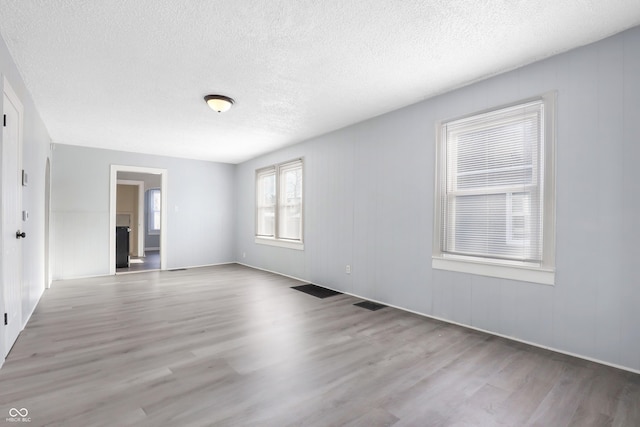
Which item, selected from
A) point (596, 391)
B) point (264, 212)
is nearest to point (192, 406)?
point (596, 391)

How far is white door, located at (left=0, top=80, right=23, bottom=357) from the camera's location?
245 centimetres

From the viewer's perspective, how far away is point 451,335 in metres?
3.08

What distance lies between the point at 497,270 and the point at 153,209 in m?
10.6

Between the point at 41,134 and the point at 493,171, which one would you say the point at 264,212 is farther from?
the point at 493,171

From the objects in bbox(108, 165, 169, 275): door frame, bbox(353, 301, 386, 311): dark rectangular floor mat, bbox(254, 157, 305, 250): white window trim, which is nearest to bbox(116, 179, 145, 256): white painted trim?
bbox(108, 165, 169, 275): door frame

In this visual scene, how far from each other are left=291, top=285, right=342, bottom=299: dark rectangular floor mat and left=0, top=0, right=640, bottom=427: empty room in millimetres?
120

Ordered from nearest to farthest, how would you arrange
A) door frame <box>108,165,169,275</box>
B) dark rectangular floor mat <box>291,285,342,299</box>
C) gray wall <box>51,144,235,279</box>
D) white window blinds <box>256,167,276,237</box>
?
dark rectangular floor mat <box>291,285,342,299</box>
gray wall <box>51,144,235,279</box>
door frame <box>108,165,169,275</box>
white window blinds <box>256,167,276,237</box>

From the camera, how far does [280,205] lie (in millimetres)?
6336

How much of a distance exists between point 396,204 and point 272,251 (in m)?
3.33

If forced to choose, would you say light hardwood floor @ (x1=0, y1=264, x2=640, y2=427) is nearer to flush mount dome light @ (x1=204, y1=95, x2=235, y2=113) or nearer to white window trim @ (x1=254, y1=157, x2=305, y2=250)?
white window trim @ (x1=254, y1=157, x2=305, y2=250)

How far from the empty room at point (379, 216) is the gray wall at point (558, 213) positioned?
2 centimetres

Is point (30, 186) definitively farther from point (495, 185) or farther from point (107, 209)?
point (495, 185)

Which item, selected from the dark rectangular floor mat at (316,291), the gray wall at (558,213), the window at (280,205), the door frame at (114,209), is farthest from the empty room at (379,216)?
the door frame at (114,209)

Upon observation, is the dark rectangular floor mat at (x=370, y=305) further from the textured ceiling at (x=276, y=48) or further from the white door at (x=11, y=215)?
the white door at (x=11, y=215)
